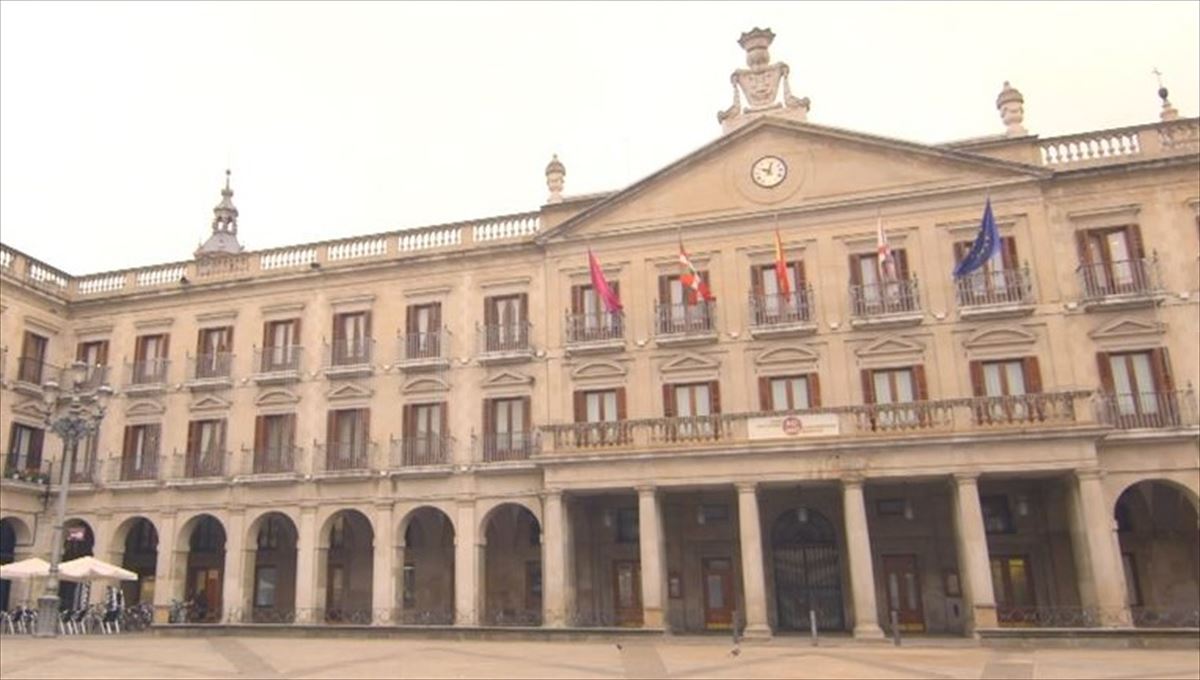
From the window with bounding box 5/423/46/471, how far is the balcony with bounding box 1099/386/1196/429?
36.5 metres

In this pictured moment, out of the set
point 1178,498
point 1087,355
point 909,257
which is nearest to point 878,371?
point 909,257

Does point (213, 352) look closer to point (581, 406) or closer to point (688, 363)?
point (581, 406)

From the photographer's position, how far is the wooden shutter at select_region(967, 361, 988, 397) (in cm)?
2631

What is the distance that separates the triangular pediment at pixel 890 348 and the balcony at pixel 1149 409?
519 centimetres

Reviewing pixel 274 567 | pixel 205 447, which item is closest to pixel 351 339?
pixel 205 447

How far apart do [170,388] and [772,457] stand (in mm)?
23235

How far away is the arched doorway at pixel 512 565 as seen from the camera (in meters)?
31.0

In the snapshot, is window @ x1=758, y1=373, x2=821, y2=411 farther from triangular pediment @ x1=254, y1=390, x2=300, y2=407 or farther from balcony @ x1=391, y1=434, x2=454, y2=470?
triangular pediment @ x1=254, y1=390, x2=300, y2=407

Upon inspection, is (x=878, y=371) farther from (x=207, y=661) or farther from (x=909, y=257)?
(x=207, y=661)

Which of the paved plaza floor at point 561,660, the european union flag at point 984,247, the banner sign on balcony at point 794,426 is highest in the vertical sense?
the european union flag at point 984,247

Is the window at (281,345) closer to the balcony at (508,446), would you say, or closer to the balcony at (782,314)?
the balcony at (508,446)

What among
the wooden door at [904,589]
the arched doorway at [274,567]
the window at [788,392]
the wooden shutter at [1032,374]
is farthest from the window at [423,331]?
the wooden shutter at [1032,374]

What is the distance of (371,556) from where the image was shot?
33.0 meters

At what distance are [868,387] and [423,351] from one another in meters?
15.3
